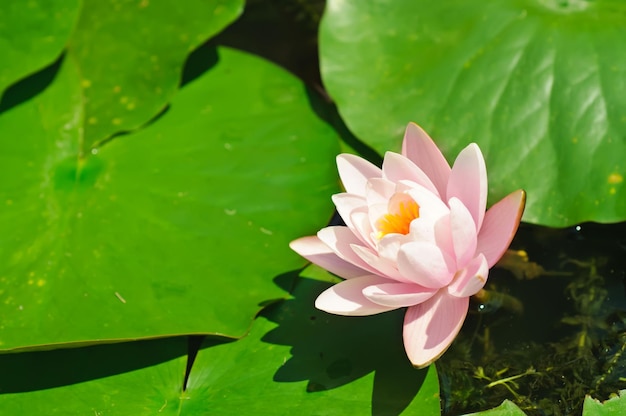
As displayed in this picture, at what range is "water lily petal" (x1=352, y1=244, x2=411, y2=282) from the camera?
1458mm

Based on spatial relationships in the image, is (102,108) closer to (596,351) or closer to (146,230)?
(146,230)

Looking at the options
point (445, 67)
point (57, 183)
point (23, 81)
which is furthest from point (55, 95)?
point (445, 67)

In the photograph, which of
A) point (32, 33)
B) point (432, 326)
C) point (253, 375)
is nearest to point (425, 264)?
point (432, 326)

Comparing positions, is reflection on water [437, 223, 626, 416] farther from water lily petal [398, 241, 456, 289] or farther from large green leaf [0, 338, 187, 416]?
large green leaf [0, 338, 187, 416]

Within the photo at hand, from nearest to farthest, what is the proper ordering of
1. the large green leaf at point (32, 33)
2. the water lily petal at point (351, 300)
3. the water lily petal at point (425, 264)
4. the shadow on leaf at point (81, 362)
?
1. the water lily petal at point (425, 264)
2. the water lily petal at point (351, 300)
3. the shadow on leaf at point (81, 362)
4. the large green leaf at point (32, 33)

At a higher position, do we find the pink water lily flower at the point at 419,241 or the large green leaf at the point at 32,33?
the large green leaf at the point at 32,33

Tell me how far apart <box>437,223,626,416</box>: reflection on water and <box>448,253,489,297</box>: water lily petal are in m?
0.30

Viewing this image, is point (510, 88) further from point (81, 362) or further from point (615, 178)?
point (81, 362)

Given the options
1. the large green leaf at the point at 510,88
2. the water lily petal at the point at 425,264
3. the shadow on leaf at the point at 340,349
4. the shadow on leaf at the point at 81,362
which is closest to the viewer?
the water lily petal at the point at 425,264

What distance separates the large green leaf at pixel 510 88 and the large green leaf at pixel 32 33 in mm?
859

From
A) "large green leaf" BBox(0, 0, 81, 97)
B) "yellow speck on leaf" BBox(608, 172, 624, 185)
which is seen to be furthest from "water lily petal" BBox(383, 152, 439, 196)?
"large green leaf" BBox(0, 0, 81, 97)

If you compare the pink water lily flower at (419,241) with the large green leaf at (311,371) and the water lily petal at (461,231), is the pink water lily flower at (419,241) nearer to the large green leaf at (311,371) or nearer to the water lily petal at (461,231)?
the water lily petal at (461,231)

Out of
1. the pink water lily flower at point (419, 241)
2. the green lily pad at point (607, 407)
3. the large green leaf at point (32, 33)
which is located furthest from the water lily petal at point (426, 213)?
the large green leaf at point (32, 33)

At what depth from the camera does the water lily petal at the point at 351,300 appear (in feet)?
4.91
